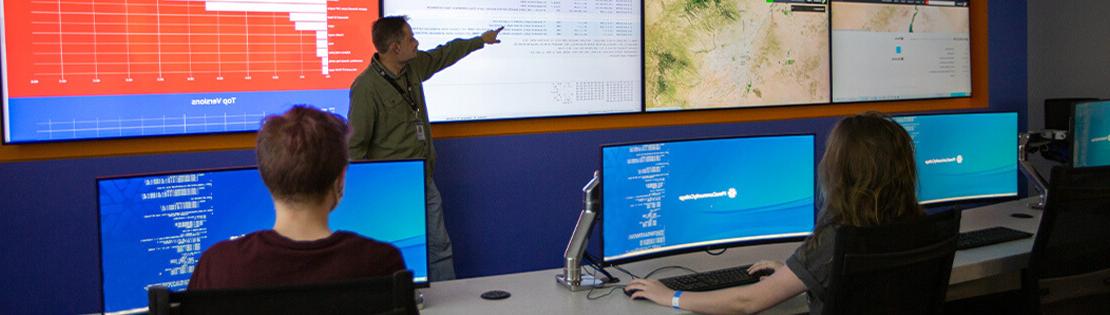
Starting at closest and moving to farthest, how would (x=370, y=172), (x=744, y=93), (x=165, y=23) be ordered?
(x=370, y=172) < (x=165, y=23) < (x=744, y=93)

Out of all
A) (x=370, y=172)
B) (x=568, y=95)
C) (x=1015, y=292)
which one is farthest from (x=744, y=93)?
(x=370, y=172)

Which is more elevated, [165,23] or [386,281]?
[165,23]

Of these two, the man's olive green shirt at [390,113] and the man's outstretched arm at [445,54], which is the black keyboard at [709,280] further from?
the man's outstretched arm at [445,54]

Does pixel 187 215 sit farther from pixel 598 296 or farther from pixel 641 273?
pixel 641 273

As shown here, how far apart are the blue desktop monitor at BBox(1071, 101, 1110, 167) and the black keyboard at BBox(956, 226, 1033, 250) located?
783mm

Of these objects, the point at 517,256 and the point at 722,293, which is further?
the point at 517,256

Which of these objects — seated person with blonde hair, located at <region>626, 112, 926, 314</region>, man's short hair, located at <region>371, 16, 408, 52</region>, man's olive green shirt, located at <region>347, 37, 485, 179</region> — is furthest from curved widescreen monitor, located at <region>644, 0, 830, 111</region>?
seated person with blonde hair, located at <region>626, 112, 926, 314</region>

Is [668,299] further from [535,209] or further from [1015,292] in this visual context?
[535,209]

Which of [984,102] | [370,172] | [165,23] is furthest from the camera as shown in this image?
[984,102]

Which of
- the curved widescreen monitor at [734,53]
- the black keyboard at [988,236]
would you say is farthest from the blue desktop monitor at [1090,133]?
the curved widescreen monitor at [734,53]

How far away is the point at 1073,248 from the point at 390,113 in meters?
2.48

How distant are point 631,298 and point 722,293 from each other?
249 millimetres

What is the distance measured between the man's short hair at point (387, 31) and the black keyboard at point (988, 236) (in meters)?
2.18

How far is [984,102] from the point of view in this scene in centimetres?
620
